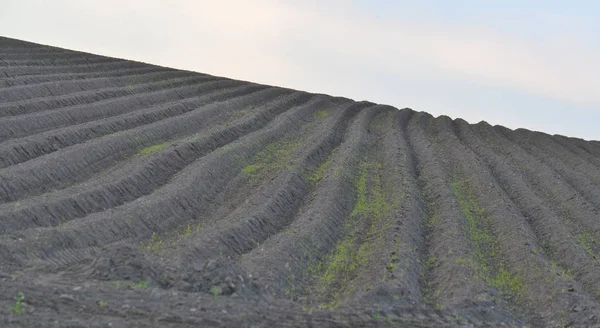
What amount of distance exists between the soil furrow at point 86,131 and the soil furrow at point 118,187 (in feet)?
4.65

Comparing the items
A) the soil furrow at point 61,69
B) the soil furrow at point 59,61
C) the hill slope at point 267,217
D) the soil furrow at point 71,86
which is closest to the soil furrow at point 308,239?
the hill slope at point 267,217

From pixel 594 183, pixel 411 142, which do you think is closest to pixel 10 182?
pixel 411 142

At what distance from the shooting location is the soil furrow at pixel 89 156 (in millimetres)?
10883

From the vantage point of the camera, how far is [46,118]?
49.0 ft

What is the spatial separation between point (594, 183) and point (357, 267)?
381 inches

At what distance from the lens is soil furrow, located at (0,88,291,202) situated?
10883 mm

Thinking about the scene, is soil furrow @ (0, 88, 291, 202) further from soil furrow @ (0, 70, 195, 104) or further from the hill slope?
soil furrow @ (0, 70, 195, 104)

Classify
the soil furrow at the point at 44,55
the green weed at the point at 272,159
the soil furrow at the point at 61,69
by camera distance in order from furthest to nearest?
1. the soil furrow at the point at 44,55
2. the soil furrow at the point at 61,69
3. the green weed at the point at 272,159

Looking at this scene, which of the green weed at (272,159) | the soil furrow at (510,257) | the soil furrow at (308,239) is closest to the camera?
the soil furrow at (308,239)

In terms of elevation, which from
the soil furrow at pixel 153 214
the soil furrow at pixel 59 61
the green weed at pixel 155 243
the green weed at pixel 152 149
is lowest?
the green weed at pixel 155 243

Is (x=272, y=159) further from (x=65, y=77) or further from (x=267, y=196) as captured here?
(x=65, y=77)

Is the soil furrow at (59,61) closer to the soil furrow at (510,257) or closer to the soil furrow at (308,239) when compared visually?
the soil furrow at (308,239)

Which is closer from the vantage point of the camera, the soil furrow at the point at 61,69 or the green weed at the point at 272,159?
the green weed at the point at 272,159

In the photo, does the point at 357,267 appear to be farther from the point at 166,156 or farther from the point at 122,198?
the point at 166,156
